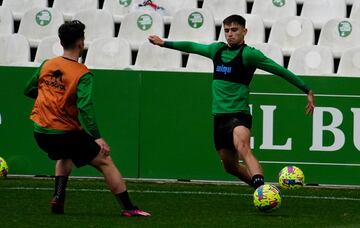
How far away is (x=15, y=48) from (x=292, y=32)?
442 centimetres

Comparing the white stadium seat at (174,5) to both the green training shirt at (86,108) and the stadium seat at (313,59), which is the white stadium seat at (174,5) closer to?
the stadium seat at (313,59)

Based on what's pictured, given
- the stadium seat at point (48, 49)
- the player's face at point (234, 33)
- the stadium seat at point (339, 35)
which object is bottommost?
the stadium seat at point (48, 49)

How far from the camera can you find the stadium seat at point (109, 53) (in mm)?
15531

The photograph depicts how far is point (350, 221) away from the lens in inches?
365

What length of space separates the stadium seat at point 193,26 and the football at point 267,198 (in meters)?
6.62

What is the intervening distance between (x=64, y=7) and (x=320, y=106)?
5640mm

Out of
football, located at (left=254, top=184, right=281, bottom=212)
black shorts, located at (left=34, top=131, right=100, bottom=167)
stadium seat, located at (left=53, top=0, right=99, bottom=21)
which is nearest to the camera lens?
black shorts, located at (left=34, top=131, right=100, bottom=167)

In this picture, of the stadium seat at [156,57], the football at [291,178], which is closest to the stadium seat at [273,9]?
the stadium seat at [156,57]

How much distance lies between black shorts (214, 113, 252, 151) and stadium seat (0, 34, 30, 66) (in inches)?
246

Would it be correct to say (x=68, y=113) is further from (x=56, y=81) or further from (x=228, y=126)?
(x=228, y=126)

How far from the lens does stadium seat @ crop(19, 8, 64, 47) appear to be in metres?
16.4

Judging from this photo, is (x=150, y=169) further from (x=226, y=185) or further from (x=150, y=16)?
(x=150, y=16)

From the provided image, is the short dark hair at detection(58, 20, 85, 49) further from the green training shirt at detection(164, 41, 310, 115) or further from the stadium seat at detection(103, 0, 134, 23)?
the stadium seat at detection(103, 0, 134, 23)

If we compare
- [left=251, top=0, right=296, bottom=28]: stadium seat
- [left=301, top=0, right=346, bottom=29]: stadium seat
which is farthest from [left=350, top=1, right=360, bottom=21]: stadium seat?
[left=251, top=0, right=296, bottom=28]: stadium seat
